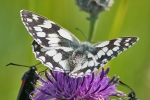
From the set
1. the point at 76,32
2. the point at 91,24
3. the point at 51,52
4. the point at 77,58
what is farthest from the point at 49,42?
the point at 76,32

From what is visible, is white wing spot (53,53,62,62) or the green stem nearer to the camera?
white wing spot (53,53,62,62)

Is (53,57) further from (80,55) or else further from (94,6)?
(94,6)

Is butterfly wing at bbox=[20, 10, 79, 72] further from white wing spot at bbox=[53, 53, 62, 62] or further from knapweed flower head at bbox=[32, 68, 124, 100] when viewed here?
knapweed flower head at bbox=[32, 68, 124, 100]

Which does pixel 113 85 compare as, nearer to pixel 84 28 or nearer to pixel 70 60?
pixel 70 60

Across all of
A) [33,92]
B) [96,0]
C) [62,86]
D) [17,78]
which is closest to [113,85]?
[62,86]

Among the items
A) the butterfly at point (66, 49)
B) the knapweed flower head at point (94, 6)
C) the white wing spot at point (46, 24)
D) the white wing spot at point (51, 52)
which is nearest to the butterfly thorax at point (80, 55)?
the butterfly at point (66, 49)

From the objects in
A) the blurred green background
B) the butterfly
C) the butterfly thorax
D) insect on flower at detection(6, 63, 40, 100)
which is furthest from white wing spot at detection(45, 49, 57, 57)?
the blurred green background

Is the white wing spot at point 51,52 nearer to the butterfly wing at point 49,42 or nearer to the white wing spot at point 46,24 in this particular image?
the butterfly wing at point 49,42

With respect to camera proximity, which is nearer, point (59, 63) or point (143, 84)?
point (59, 63)
